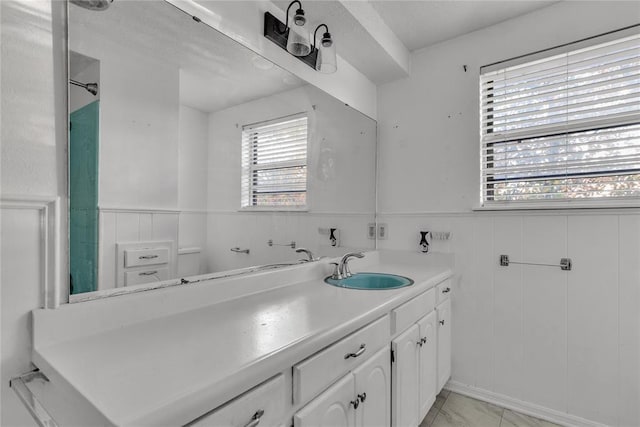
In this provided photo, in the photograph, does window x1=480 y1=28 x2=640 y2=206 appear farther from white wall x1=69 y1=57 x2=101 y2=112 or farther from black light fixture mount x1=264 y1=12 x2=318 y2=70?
white wall x1=69 y1=57 x2=101 y2=112

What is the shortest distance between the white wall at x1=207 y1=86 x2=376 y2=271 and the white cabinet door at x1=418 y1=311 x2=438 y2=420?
2.34ft

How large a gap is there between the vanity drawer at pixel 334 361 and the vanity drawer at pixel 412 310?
0.40 feet

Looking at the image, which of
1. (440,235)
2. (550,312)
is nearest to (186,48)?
(440,235)

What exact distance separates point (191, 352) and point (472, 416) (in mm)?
1885

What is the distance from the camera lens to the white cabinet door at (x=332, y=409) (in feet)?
3.03

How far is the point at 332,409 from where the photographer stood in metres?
1.02

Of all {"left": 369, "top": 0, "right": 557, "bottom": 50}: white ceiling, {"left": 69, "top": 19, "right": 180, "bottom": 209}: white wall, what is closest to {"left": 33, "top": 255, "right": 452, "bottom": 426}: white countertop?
{"left": 69, "top": 19, "right": 180, "bottom": 209}: white wall

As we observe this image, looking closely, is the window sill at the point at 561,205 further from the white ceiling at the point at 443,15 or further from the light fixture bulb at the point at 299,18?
the light fixture bulb at the point at 299,18

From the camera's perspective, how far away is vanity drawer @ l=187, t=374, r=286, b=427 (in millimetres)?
677

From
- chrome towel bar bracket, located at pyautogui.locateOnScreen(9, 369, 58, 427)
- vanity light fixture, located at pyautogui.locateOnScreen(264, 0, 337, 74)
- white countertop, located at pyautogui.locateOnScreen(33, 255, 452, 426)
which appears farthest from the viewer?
vanity light fixture, located at pyautogui.locateOnScreen(264, 0, 337, 74)

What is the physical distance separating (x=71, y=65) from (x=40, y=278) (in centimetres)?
60

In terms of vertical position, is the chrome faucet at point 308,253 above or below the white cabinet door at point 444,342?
above

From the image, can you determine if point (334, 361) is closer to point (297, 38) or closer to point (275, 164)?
point (275, 164)

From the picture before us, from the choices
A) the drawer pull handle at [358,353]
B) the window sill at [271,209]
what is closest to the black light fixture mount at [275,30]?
the window sill at [271,209]
